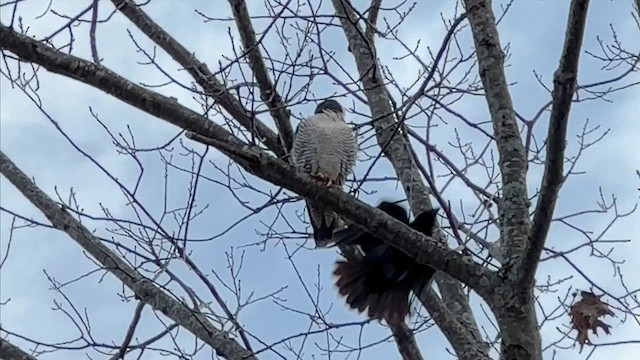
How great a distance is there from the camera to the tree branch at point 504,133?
2707mm

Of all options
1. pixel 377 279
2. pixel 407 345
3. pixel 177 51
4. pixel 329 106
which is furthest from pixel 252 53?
pixel 407 345

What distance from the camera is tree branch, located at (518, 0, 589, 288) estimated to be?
7.17ft

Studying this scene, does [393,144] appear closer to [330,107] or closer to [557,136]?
[330,107]

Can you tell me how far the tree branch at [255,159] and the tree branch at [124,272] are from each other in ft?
2.89

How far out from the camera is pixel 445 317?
3.49m

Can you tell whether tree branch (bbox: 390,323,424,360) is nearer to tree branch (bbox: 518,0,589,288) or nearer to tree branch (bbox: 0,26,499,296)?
tree branch (bbox: 0,26,499,296)

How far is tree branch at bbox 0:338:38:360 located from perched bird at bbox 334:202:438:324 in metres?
1.09

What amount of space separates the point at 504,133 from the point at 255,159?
38.8 inches

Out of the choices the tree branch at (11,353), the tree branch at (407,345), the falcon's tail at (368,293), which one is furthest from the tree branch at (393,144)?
the tree branch at (11,353)

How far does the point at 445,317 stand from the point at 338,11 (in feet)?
6.52

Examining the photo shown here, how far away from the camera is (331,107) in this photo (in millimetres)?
4855

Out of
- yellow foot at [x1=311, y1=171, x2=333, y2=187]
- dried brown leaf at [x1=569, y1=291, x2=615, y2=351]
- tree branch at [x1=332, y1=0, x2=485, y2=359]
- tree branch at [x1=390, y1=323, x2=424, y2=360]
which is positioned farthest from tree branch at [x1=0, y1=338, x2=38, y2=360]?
dried brown leaf at [x1=569, y1=291, x2=615, y2=351]

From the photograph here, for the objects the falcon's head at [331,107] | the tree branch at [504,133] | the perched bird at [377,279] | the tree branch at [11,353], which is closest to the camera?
the tree branch at [504,133]

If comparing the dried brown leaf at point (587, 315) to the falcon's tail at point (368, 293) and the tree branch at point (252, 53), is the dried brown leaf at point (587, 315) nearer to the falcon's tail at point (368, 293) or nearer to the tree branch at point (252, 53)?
the falcon's tail at point (368, 293)
